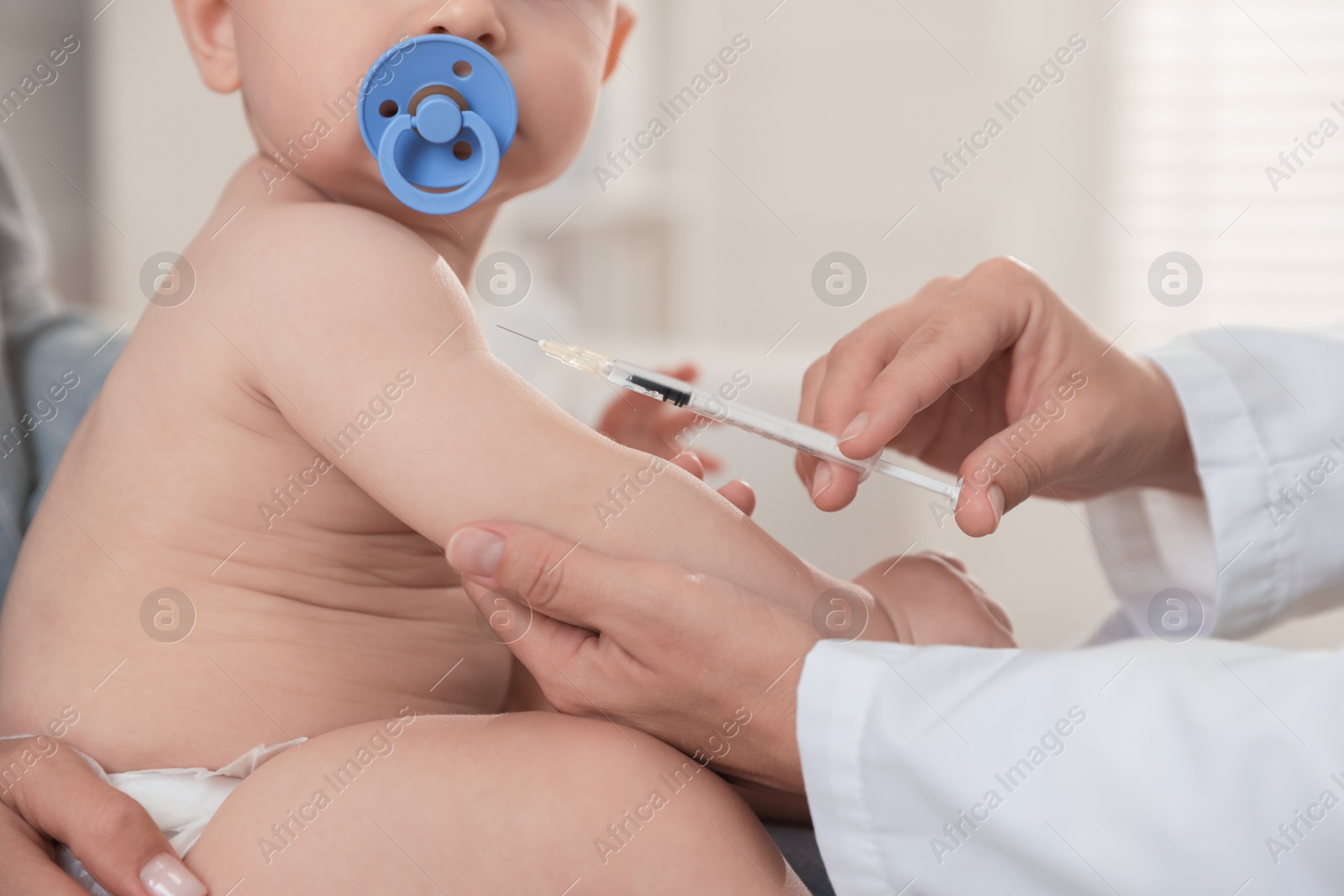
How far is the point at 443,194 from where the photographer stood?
25.5 inches

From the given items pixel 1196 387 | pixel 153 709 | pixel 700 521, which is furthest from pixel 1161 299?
pixel 153 709

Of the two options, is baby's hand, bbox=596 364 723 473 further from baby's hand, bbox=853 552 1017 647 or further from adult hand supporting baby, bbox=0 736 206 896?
adult hand supporting baby, bbox=0 736 206 896

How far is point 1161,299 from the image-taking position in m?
2.70

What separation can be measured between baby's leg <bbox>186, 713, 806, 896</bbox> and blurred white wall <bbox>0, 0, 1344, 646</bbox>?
1.58m

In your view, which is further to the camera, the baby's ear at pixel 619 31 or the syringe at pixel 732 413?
the baby's ear at pixel 619 31

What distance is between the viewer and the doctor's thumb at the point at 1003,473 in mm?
637

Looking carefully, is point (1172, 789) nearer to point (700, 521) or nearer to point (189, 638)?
point (700, 521)

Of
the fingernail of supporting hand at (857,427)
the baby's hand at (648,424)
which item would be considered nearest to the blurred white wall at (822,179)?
the baby's hand at (648,424)

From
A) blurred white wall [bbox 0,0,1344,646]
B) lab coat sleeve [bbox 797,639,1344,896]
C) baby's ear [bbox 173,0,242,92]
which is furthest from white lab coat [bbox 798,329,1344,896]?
blurred white wall [bbox 0,0,1344,646]

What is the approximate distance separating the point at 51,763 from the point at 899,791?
0.48m

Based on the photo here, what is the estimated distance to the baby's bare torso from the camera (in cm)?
65

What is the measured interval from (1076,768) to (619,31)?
2.45ft

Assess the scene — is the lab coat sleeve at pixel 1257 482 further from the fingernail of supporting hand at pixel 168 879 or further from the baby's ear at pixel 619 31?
the fingernail of supporting hand at pixel 168 879

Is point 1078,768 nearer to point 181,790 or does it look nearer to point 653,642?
point 653,642
